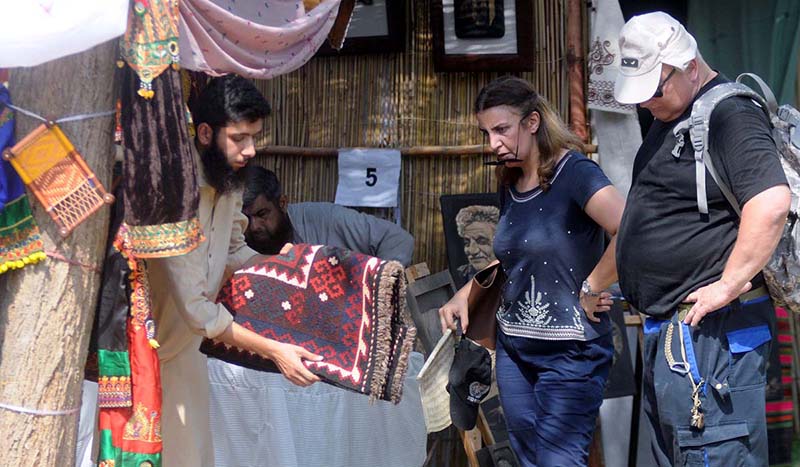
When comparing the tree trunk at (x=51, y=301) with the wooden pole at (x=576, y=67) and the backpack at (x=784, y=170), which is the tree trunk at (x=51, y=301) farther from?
the wooden pole at (x=576, y=67)

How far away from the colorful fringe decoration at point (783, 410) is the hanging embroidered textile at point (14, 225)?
374 cm

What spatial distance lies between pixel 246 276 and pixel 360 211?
2.27m

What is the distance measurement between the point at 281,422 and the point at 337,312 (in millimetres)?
1518

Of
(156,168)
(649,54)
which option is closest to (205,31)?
(156,168)

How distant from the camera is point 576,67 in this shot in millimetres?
5891

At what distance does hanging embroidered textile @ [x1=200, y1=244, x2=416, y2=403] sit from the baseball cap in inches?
16.9

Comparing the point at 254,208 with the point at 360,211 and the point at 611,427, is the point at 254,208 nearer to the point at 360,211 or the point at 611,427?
the point at 360,211

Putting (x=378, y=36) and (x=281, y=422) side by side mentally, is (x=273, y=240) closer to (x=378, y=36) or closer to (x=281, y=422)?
(x=281, y=422)

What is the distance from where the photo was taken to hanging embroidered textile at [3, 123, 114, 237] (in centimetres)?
327

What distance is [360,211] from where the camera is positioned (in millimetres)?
6305

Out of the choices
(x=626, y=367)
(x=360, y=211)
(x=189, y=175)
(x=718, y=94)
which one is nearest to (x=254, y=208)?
(x=360, y=211)

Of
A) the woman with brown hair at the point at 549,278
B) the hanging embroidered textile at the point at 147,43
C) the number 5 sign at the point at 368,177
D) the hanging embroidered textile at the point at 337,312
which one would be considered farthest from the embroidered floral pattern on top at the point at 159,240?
the number 5 sign at the point at 368,177

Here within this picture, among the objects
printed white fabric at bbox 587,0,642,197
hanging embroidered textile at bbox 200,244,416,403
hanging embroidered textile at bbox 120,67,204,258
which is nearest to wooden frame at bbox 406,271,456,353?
printed white fabric at bbox 587,0,642,197

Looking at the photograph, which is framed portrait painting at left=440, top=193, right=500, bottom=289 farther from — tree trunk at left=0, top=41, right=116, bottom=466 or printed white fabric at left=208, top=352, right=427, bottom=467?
tree trunk at left=0, top=41, right=116, bottom=466
